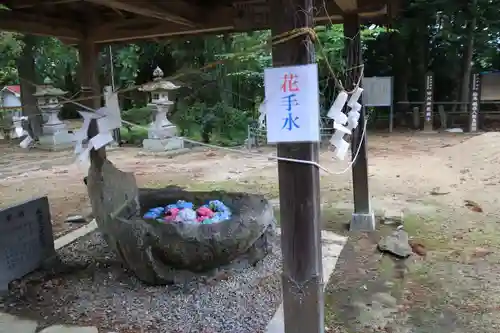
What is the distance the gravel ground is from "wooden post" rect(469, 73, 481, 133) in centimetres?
1315

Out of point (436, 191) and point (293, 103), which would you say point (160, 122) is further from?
point (293, 103)

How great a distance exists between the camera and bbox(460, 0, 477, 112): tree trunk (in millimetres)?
14709

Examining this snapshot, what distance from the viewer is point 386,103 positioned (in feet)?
52.4

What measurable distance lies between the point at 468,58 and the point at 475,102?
176 cm

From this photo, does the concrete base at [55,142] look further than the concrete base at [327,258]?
Yes

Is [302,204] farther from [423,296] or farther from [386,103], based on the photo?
[386,103]

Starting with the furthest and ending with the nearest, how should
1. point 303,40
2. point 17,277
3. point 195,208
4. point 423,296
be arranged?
point 195,208 < point 17,277 < point 423,296 < point 303,40

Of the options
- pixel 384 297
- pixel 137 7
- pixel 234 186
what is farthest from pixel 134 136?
pixel 384 297

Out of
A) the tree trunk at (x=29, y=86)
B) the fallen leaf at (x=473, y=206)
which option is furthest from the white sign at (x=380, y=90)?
the tree trunk at (x=29, y=86)

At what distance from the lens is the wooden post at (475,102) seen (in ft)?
49.8

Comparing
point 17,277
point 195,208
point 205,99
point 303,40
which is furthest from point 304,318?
point 205,99

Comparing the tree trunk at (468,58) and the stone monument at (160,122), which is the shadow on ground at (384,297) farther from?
the tree trunk at (468,58)

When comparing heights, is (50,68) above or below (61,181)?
above

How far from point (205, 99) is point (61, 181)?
899cm
